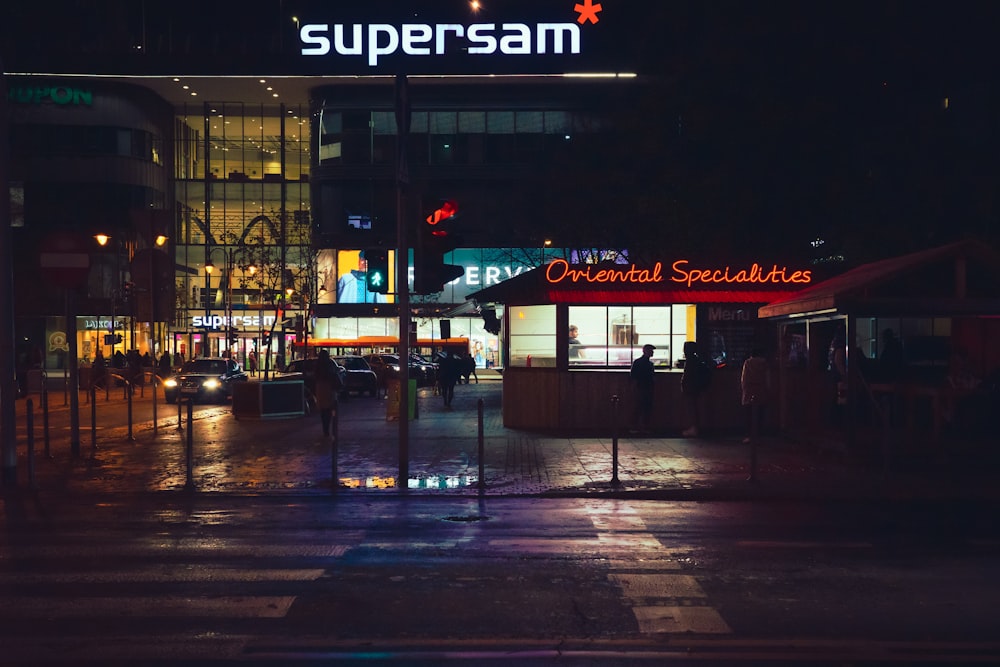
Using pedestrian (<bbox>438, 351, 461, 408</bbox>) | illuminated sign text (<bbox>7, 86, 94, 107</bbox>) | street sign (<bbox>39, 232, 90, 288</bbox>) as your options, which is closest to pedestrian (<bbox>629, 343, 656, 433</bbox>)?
street sign (<bbox>39, 232, 90, 288</bbox>)

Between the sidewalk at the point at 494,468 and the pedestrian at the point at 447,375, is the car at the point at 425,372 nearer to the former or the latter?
the pedestrian at the point at 447,375

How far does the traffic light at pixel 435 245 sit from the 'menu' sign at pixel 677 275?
7.47 meters

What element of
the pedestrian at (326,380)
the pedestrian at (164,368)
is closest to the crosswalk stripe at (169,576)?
the pedestrian at (326,380)

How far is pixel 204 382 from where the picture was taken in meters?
35.8

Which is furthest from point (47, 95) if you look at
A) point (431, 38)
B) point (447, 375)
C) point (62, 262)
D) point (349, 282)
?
point (62, 262)

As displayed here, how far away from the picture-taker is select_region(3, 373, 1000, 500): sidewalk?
13.8 meters

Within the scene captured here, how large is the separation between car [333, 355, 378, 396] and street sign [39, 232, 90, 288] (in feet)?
72.0

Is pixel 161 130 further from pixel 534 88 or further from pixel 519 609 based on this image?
pixel 519 609

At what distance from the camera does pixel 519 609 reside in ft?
24.3

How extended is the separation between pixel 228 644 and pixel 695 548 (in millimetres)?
4840

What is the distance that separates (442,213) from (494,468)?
420 centimetres

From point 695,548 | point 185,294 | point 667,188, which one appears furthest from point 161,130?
point 695,548

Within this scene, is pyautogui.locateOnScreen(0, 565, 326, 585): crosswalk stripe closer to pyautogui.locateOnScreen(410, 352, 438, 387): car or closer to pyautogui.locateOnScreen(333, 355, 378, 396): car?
pyautogui.locateOnScreen(333, 355, 378, 396): car

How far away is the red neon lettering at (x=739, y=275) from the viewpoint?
22.1 m
